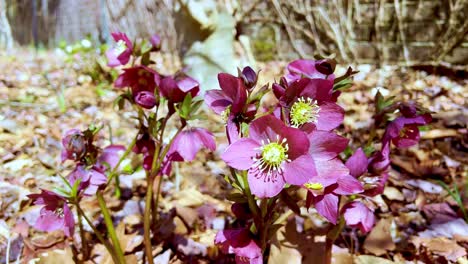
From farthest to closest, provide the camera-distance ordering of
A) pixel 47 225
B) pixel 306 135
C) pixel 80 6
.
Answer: pixel 80 6 → pixel 47 225 → pixel 306 135

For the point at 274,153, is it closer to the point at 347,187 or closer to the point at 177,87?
the point at 347,187

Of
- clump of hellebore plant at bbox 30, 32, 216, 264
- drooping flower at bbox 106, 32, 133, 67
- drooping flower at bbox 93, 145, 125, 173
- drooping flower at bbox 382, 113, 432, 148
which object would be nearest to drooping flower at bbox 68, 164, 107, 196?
clump of hellebore plant at bbox 30, 32, 216, 264

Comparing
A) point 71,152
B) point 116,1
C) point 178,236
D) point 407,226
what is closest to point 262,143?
point 71,152

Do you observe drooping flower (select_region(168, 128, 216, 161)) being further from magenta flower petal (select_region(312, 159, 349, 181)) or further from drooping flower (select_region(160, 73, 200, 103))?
magenta flower petal (select_region(312, 159, 349, 181))

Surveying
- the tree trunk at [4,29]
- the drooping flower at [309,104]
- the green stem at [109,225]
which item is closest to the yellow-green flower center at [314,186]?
the drooping flower at [309,104]

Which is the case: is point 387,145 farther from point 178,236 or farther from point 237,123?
point 178,236

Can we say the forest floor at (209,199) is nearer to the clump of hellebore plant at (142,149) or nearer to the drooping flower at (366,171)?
the clump of hellebore plant at (142,149)
